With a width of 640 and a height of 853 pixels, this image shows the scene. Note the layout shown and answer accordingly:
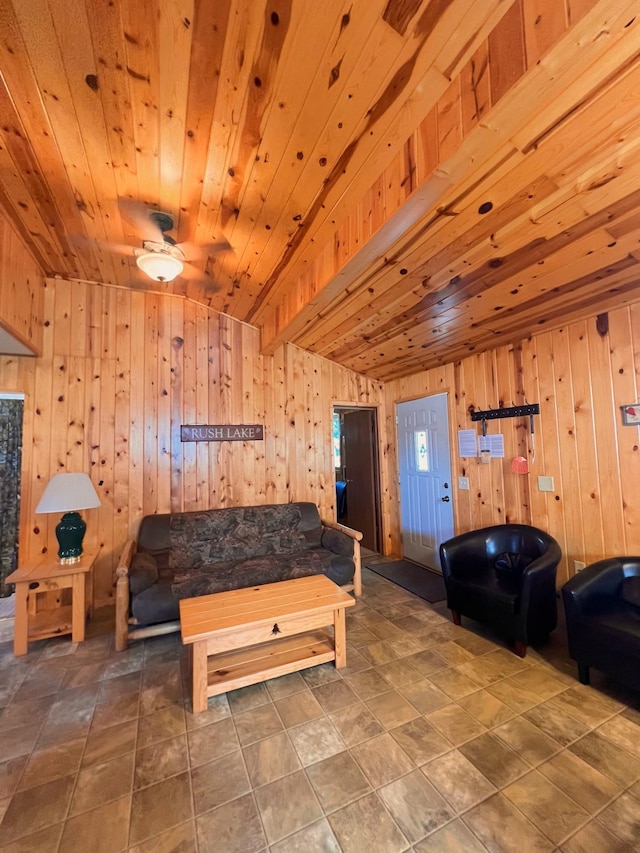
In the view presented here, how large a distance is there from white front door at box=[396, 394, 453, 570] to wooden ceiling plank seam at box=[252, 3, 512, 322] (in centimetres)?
240

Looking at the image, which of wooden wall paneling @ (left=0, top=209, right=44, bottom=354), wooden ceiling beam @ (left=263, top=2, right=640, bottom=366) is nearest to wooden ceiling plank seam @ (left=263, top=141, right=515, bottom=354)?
wooden ceiling beam @ (left=263, top=2, right=640, bottom=366)

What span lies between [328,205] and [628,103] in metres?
1.25

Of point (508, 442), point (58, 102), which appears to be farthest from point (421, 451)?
point (58, 102)

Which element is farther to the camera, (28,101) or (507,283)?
(507,283)

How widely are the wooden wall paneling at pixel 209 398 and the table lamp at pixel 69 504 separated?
3.29 feet

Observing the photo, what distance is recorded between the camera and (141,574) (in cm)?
246

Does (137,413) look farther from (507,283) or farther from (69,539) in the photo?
(507,283)

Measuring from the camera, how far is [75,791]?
4.56ft

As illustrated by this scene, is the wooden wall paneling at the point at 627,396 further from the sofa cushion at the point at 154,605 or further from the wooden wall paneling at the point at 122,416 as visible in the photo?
the wooden wall paneling at the point at 122,416

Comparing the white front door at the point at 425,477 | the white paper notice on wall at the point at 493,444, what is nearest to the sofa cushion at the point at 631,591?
the white paper notice on wall at the point at 493,444

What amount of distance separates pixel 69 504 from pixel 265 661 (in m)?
1.81

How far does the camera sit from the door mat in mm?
3238

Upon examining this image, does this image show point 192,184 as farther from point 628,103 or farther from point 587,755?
point 587,755

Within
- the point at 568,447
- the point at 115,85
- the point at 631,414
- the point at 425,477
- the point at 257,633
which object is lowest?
the point at 257,633
